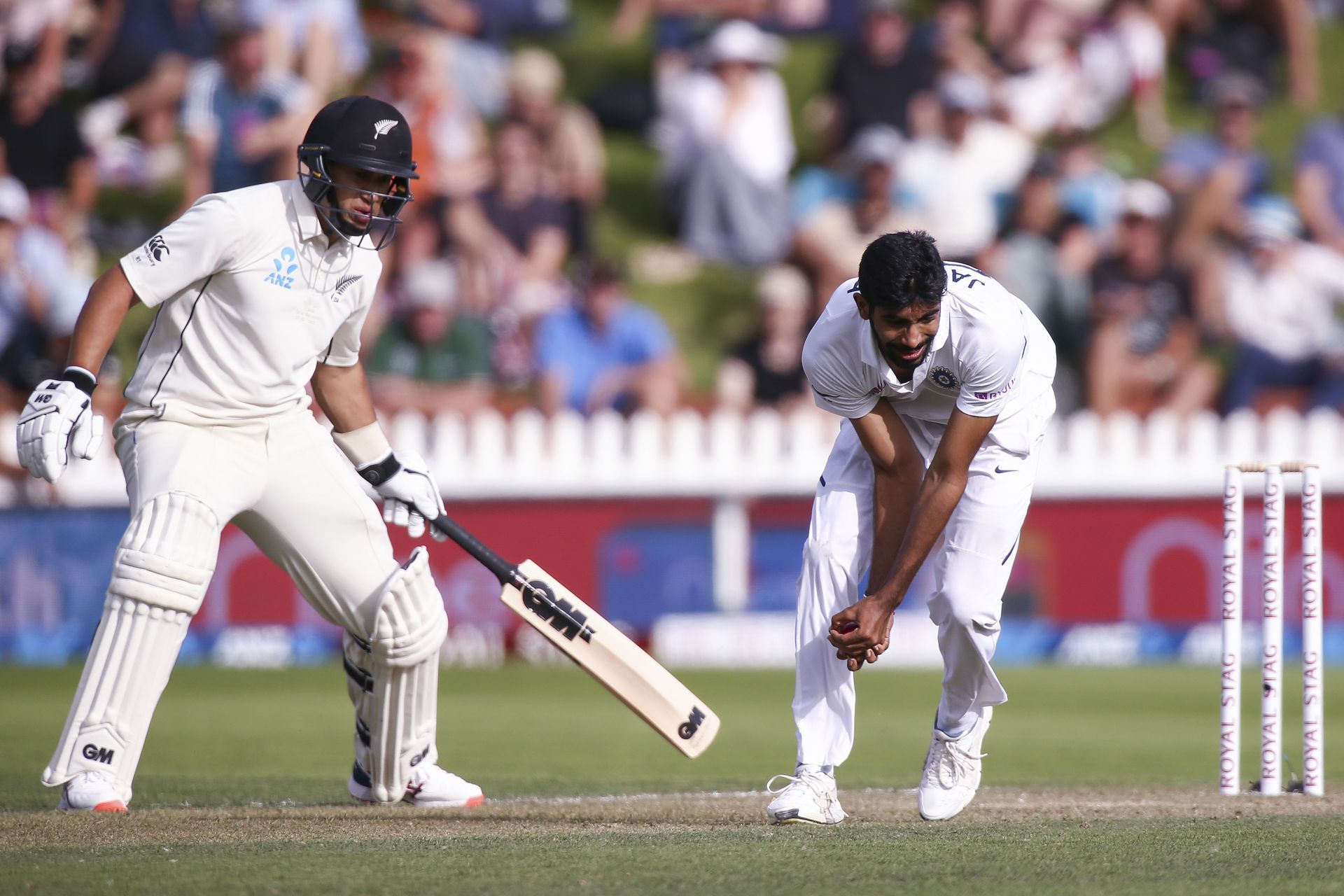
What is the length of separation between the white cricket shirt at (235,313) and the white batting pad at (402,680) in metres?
0.57

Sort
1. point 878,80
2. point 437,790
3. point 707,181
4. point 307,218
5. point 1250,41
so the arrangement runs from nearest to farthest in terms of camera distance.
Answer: point 307,218 < point 437,790 < point 707,181 < point 878,80 < point 1250,41

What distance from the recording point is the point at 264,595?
10.1 meters

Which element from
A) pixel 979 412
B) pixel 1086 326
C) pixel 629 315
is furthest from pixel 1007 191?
pixel 979 412

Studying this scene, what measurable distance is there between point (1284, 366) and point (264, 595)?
662 centimetres

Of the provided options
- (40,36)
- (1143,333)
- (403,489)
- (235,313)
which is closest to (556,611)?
(403,489)

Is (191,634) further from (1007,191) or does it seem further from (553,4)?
(553,4)

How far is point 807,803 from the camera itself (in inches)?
166

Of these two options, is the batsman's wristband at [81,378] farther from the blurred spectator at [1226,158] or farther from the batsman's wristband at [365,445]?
the blurred spectator at [1226,158]

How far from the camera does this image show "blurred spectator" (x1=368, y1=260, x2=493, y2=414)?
10.8 m

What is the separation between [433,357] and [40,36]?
455 centimetres

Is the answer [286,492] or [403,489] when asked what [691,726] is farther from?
[286,492]

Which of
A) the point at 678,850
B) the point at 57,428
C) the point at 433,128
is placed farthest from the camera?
the point at 433,128

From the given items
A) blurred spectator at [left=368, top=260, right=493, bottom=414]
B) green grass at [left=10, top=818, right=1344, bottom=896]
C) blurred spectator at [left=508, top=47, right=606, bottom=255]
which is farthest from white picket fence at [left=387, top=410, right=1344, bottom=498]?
green grass at [left=10, top=818, right=1344, bottom=896]

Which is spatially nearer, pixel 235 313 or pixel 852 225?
pixel 235 313
